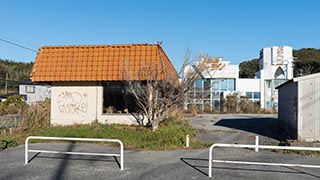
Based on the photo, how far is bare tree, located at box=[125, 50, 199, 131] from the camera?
14.3m

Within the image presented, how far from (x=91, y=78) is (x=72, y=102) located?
187 cm

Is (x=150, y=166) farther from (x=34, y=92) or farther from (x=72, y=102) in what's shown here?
(x=34, y=92)

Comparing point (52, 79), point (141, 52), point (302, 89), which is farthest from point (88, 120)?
point (302, 89)

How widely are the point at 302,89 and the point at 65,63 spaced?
1123cm

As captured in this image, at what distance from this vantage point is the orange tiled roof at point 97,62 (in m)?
15.4

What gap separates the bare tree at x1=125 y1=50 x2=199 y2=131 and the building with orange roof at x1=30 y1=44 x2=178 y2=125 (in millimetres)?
824

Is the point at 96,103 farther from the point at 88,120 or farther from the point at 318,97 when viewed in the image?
the point at 318,97

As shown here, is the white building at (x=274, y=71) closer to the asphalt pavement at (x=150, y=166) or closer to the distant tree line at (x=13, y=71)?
the asphalt pavement at (x=150, y=166)

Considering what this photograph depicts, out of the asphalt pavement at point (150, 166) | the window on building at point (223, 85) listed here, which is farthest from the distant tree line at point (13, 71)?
the asphalt pavement at point (150, 166)

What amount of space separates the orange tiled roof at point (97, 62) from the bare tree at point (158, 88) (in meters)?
0.20

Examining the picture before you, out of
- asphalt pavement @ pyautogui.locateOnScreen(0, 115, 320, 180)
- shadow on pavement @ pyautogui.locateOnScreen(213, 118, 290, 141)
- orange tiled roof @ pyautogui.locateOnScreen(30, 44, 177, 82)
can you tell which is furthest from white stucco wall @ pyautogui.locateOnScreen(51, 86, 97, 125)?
shadow on pavement @ pyautogui.locateOnScreen(213, 118, 290, 141)

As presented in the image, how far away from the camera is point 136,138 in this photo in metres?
12.6

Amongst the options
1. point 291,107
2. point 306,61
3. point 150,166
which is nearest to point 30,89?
point 306,61

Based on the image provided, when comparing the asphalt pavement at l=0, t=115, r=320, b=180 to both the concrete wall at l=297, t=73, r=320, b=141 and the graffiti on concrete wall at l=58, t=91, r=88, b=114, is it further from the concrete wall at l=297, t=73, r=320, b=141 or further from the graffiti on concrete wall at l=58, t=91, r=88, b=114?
the graffiti on concrete wall at l=58, t=91, r=88, b=114
